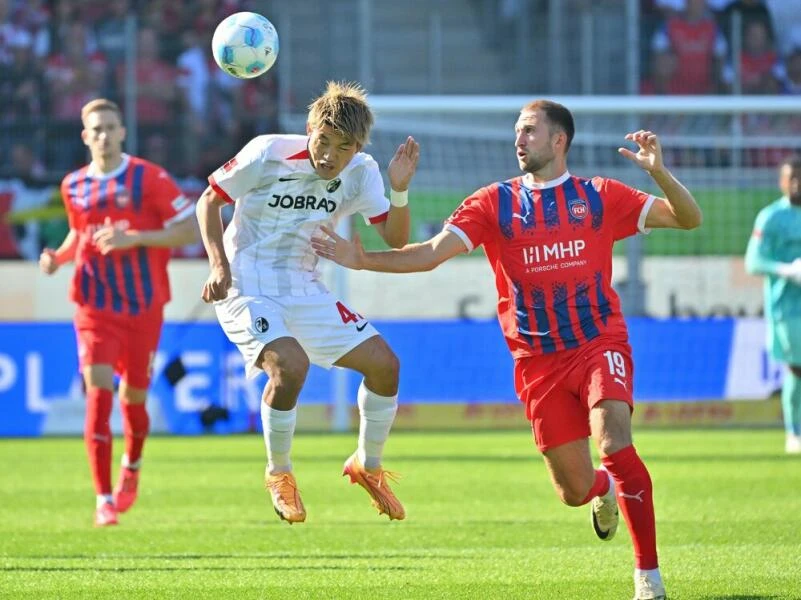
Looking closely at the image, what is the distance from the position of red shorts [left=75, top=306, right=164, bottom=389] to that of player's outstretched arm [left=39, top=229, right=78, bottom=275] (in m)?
0.34

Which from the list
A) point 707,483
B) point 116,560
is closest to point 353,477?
point 116,560

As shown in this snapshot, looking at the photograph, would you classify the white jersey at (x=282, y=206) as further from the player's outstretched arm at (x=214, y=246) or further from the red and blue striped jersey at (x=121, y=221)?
the red and blue striped jersey at (x=121, y=221)

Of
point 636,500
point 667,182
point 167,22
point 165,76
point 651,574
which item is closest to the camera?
point 651,574

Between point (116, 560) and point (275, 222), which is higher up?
point (275, 222)

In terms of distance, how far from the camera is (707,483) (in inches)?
415

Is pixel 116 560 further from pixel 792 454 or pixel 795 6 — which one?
pixel 795 6

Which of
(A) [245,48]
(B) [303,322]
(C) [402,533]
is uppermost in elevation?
(A) [245,48]

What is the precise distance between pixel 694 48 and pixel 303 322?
1308 centimetres

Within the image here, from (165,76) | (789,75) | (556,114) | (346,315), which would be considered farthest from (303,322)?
(789,75)

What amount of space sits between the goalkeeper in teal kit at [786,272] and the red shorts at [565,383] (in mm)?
6142

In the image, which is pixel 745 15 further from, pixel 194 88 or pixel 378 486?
pixel 378 486

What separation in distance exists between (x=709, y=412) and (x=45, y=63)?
9.74 metres

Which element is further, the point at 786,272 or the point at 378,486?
the point at 786,272

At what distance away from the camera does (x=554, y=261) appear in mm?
6484
